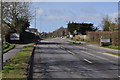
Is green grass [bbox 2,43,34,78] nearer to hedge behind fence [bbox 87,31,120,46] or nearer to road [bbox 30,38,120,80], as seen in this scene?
road [bbox 30,38,120,80]

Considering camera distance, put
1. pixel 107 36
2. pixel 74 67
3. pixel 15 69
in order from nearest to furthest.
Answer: pixel 15 69 < pixel 74 67 < pixel 107 36

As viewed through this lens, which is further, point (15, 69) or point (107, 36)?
point (107, 36)

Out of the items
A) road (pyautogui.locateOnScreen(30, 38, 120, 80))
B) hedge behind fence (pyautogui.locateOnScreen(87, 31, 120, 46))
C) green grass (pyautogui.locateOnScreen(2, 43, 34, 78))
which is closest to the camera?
green grass (pyautogui.locateOnScreen(2, 43, 34, 78))

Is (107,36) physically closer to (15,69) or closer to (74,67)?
(74,67)

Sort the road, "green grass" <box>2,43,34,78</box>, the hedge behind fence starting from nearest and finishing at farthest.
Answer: "green grass" <box>2,43,34,78</box> < the road < the hedge behind fence

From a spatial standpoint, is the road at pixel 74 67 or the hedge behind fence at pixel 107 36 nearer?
the road at pixel 74 67

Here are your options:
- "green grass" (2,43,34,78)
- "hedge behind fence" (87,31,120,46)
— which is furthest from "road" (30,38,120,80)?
"hedge behind fence" (87,31,120,46)

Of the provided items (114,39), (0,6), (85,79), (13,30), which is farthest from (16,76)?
(13,30)

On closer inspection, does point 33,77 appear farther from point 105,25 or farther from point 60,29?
point 60,29

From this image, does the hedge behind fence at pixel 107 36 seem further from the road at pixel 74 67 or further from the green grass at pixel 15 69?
the green grass at pixel 15 69

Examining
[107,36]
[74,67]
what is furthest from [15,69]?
[107,36]

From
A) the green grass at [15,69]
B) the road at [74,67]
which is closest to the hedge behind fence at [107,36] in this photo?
the road at [74,67]

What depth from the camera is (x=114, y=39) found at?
1676 inches

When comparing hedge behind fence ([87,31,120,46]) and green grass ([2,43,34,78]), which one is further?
hedge behind fence ([87,31,120,46])
